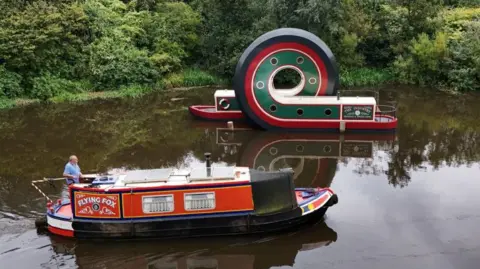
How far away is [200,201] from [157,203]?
91 cm

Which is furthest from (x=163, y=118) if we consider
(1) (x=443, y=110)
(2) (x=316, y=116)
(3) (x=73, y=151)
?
(1) (x=443, y=110)

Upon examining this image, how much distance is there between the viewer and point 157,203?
431 inches

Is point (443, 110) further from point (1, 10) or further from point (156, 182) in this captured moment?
point (1, 10)

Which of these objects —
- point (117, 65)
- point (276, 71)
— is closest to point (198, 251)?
point (276, 71)

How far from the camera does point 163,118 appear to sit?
21.5 meters

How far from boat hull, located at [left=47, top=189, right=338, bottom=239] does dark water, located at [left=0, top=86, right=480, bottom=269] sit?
0.69 feet

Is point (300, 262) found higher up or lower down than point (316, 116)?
lower down

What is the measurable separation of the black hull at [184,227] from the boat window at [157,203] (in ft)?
0.87

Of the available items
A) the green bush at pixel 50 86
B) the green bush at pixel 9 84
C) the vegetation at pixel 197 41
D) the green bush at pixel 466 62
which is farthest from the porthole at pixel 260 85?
the green bush at pixel 9 84

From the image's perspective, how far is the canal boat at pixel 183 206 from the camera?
1088 cm

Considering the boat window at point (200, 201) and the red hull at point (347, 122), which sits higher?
the red hull at point (347, 122)

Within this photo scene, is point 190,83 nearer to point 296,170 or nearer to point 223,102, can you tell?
point 223,102

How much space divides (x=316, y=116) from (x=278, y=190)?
27.4 ft

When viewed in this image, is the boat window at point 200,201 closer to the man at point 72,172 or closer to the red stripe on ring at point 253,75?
the man at point 72,172
